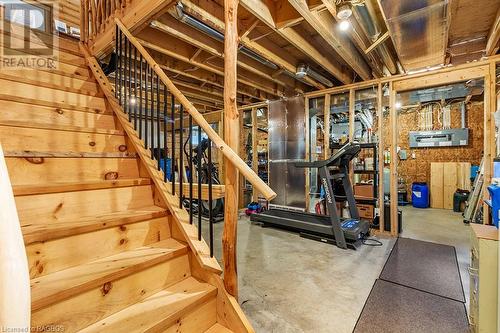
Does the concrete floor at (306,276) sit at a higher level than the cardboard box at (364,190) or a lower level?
lower

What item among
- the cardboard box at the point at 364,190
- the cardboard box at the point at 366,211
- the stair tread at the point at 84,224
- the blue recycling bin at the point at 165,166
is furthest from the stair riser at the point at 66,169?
the cardboard box at the point at 364,190

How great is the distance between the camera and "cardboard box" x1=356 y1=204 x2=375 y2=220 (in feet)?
13.2

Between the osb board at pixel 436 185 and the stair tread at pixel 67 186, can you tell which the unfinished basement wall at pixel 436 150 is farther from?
the stair tread at pixel 67 186

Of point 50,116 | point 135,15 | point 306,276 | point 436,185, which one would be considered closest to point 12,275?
point 50,116

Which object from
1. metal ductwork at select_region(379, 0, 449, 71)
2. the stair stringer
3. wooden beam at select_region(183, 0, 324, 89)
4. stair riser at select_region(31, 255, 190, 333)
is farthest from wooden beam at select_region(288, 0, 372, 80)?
stair riser at select_region(31, 255, 190, 333)

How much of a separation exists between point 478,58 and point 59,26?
20.5 feet

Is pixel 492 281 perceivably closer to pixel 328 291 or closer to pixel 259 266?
pixel 328 291

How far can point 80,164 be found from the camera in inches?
65.9

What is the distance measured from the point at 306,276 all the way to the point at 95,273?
1964mm

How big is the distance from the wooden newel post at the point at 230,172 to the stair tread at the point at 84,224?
51 cm

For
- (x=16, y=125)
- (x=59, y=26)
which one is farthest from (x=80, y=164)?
(x=59, y=26)

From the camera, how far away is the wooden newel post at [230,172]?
1.46m

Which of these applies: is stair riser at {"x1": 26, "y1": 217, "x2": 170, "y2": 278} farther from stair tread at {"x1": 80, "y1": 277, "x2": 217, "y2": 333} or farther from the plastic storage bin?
the plastic storage bin

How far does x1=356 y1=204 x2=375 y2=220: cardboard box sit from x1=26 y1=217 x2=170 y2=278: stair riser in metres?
3.55
